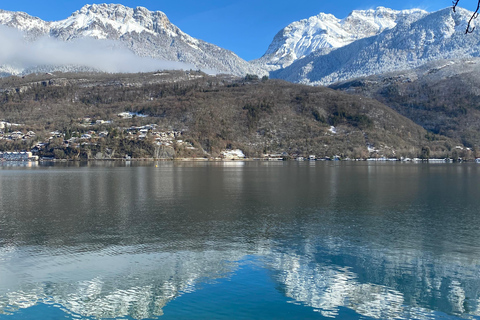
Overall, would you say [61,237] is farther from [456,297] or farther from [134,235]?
[456,297]

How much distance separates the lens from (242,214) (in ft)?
146

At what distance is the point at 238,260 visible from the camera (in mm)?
26984

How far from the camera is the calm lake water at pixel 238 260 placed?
19.7 m

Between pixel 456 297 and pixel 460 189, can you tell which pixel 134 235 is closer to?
pixel 456 297

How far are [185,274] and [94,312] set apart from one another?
616 cm

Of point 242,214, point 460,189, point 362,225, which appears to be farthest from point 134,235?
point 460,189

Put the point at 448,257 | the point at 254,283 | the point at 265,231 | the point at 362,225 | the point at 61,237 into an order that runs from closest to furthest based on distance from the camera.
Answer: the point at 254,283, the point at 448,257, the point at 61,237, the point at 265,231, the point at 362,225

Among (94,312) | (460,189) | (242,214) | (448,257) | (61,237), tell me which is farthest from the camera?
(460,189)

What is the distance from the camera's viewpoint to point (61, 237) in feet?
108

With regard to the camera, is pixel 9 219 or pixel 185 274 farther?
pixel 9 219

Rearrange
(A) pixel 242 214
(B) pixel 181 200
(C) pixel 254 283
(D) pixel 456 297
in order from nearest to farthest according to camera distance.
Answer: (D) pixel 456 297 < (C) pixel 254 283 < (A) pixel 242 214 < (B) pixel 181 200

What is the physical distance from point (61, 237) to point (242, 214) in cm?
1880

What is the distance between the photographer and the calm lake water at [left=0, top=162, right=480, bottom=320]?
1972 centimetres

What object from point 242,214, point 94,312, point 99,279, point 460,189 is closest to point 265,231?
point 242,214
